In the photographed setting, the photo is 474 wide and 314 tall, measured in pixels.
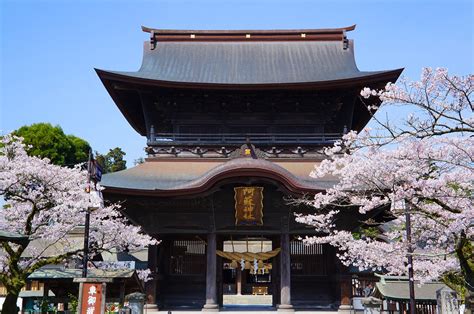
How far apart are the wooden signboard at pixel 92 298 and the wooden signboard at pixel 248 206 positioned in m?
7.93

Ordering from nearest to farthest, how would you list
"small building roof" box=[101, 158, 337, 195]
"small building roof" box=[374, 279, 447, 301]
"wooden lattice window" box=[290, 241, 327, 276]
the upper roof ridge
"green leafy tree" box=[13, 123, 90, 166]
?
1. "small building roof" box=[101, 158, 337, 195]
2. "small building roof" box=[374, 279, 447, 301]
3. "wooden lattice window" box=[290, 241, 327, 276]
4. the upper roof ridge
5. "green leafy tree" box=[13, 123, 90, 166]

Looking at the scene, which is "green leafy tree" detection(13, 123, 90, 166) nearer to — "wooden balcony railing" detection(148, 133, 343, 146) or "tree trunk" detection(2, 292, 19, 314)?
"wooden balcony railing" detection(148, 133, 343, 146)

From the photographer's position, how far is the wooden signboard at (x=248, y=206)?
18016 mm

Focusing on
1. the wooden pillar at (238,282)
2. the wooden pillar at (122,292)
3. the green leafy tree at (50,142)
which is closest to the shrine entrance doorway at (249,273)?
the wooden pillar at (238,282)

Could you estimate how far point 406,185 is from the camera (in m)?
10.8

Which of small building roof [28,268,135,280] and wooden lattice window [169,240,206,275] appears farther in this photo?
wooden lattice window [169,240,206,275]

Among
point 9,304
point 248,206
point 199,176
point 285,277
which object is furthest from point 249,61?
point 9,304

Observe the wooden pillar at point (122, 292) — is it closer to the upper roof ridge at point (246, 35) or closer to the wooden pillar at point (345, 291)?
the wooden pillar at point (345, 291)

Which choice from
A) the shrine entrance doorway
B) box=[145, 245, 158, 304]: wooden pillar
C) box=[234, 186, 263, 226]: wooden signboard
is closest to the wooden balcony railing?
box=[234, 186, 263, 226]: wooden signboard

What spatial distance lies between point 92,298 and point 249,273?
30405 millimetres

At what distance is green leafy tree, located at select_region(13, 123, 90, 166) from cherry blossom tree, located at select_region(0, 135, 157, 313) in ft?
102

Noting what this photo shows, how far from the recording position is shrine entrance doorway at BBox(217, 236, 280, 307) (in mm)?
19375

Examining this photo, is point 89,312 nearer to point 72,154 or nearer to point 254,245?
point 254,245

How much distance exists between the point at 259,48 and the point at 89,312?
57.2 ft
